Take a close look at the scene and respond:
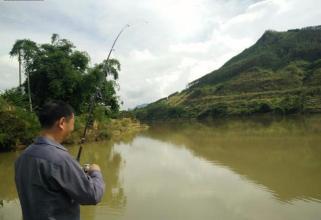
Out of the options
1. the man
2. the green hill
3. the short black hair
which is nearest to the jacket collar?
the man

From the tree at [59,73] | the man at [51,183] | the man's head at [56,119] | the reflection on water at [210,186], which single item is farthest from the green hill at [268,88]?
the man at [51,183]

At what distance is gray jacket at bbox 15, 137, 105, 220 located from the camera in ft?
8.67

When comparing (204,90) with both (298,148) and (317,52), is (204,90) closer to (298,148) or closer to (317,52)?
(317,52)

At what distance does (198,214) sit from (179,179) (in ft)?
15.4

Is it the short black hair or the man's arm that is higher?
the short black hair

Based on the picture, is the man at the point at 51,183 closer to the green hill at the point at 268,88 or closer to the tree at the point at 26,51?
the tree at the point at 26,51

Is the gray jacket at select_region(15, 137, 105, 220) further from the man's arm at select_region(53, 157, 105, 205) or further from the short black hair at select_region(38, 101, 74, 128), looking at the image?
the short black hair at select_region(38, 101, 74, 128)

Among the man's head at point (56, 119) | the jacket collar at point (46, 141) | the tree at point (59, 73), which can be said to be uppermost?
the tree at point (59, 73)

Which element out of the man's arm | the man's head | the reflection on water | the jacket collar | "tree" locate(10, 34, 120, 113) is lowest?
the reflection on water

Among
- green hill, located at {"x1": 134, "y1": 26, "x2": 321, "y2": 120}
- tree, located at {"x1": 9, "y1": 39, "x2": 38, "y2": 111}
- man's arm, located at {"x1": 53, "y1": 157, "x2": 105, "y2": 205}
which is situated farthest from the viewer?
green hill, located at {"x1": 134, "y1": 26, "x2": 321, "y2": 120}

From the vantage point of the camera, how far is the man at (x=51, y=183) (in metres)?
2.64

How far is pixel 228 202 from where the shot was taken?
34.3 ft

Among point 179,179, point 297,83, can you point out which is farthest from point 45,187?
point 297,83

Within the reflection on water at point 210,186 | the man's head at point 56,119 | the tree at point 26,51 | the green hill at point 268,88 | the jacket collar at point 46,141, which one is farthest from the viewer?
the green hill at point 268,88
